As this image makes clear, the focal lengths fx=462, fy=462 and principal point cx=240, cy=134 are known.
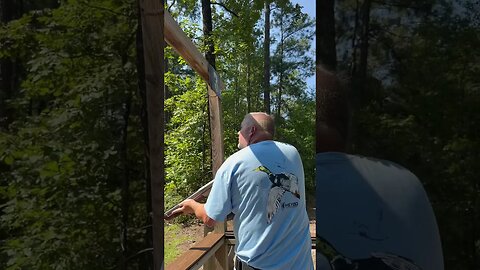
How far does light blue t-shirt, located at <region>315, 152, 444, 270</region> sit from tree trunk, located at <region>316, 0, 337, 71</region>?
290 millimetres

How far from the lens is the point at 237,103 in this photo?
671 inches

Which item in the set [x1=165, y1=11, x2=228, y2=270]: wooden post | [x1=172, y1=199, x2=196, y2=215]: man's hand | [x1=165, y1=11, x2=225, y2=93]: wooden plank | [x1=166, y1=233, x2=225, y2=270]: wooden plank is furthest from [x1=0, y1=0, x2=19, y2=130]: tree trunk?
[x1=165, y1=11, x2=228, y2=270]: wooden post

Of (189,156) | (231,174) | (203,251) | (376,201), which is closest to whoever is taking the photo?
(376,201)

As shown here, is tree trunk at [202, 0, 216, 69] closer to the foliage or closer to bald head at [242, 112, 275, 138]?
bald head at [242, 112, 275, 138]

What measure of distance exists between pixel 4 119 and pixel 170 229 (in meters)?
10.2

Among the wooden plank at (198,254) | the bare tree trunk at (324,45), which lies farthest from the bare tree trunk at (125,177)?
the wooden plank at (198,254)

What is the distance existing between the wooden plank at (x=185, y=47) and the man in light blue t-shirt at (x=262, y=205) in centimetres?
149

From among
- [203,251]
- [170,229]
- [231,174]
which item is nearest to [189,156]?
[170,229]

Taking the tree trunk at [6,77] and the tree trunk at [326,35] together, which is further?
the tree trunk at [6,77]

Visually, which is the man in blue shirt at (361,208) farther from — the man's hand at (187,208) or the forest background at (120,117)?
the man's hand at (187,208)

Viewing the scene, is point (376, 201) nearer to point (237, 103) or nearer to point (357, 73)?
point (357, 73)

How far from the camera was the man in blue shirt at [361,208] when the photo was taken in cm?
139

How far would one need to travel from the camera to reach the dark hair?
4.70 feet

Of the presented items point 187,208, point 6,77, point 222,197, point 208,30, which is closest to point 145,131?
point 6,77
